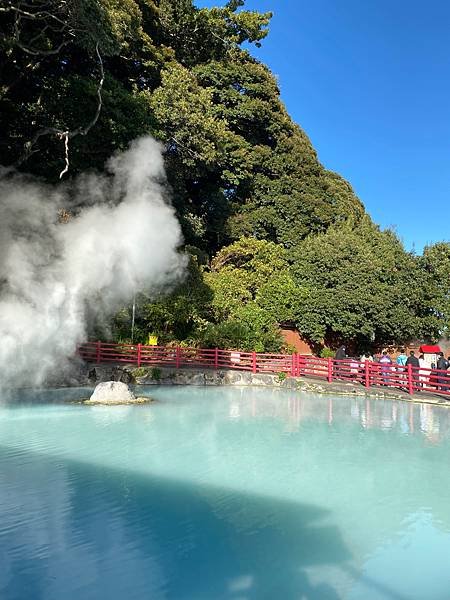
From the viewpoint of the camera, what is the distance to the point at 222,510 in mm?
5297

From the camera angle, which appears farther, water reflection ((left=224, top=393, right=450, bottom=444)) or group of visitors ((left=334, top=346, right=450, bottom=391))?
group of visitors ((left=334, top=346, right=450, bottom=391))

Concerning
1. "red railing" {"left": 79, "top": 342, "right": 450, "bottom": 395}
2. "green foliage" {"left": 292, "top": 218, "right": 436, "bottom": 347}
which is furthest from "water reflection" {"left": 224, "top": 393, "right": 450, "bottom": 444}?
"green foliage" {"left": 292, "top": 218, "right": 436, "bottom": 347}

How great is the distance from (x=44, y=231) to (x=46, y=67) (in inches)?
239

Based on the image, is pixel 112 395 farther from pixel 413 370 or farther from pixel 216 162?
pixel 216 162

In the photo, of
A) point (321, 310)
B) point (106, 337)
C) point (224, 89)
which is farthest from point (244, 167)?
point (106, 337)

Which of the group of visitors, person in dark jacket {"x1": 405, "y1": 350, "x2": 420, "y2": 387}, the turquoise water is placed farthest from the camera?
person in dark jacket {"x1": 405, "y1": 350, "x2": 420, "y2": 387}

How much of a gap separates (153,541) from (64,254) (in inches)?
409

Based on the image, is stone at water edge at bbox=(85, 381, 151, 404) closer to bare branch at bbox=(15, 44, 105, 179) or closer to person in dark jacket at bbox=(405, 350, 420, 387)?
bare branch at bbox=(15, 44, 105, 179)

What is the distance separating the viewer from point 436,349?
21438 millimetres

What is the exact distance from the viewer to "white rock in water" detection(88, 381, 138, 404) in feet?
40.6

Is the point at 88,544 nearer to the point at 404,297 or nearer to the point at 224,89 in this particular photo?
the point at 404,297

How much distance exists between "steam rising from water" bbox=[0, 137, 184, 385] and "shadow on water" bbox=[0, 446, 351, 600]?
23.6ft

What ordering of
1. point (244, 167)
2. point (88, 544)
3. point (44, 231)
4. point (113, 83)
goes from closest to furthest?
1. point (88, 544)
2. point (44, 231)
3. point (113, 83)
4. point (244, 167)

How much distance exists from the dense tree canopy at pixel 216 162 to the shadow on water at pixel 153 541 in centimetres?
1051
